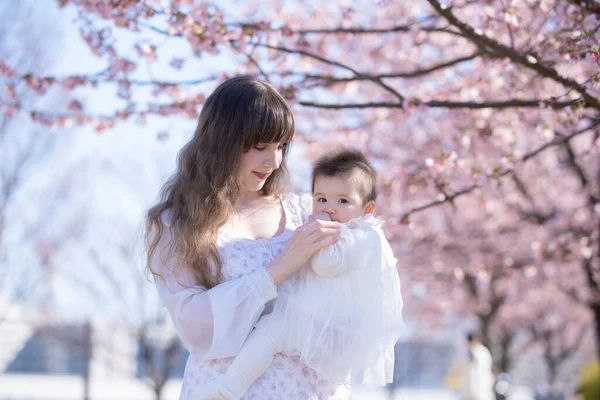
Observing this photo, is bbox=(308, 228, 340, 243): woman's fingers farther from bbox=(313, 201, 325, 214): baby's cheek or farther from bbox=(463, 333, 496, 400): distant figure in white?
bbox=(463, 333, 496, 400): distant figure in white

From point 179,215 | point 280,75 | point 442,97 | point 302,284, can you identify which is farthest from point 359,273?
point 442,97

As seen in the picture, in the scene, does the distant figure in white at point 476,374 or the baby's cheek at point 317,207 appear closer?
the baby's cheek at point 317,207

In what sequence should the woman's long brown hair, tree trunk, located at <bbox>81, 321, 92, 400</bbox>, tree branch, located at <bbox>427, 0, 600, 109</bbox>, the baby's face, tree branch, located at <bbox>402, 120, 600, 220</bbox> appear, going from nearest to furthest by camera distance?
the woman's long brown hair → the baby's face → tree branch, located at <bbox>427, 0, 600, 109</bbox> → tree branch, located at <bbox>402, 120, 600, 220</bbox> → tree trunk, located at <bbox>81, 321, 92, 400</bbox>

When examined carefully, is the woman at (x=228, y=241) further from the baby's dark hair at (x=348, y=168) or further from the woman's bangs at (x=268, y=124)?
the baby's dark hair at (x=348, y=168)

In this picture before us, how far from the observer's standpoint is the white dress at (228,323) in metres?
2.14

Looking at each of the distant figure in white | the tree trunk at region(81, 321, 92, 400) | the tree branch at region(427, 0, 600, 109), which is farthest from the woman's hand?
the tree trunk at region(81, 321, 92, 400)

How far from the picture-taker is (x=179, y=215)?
7.51 ft

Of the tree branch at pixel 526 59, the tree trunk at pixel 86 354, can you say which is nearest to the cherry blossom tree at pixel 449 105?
the tree branch at pixel 526 59

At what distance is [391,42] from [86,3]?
4038mm

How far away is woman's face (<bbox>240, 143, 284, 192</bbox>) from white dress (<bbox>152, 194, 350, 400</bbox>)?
224 millimetres

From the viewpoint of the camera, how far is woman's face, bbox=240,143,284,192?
231 cm

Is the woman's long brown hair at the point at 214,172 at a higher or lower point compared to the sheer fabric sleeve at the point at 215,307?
higher

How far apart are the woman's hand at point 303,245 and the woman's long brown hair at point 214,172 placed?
19 centimetres

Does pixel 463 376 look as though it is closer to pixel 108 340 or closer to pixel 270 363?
pixel 108 340
